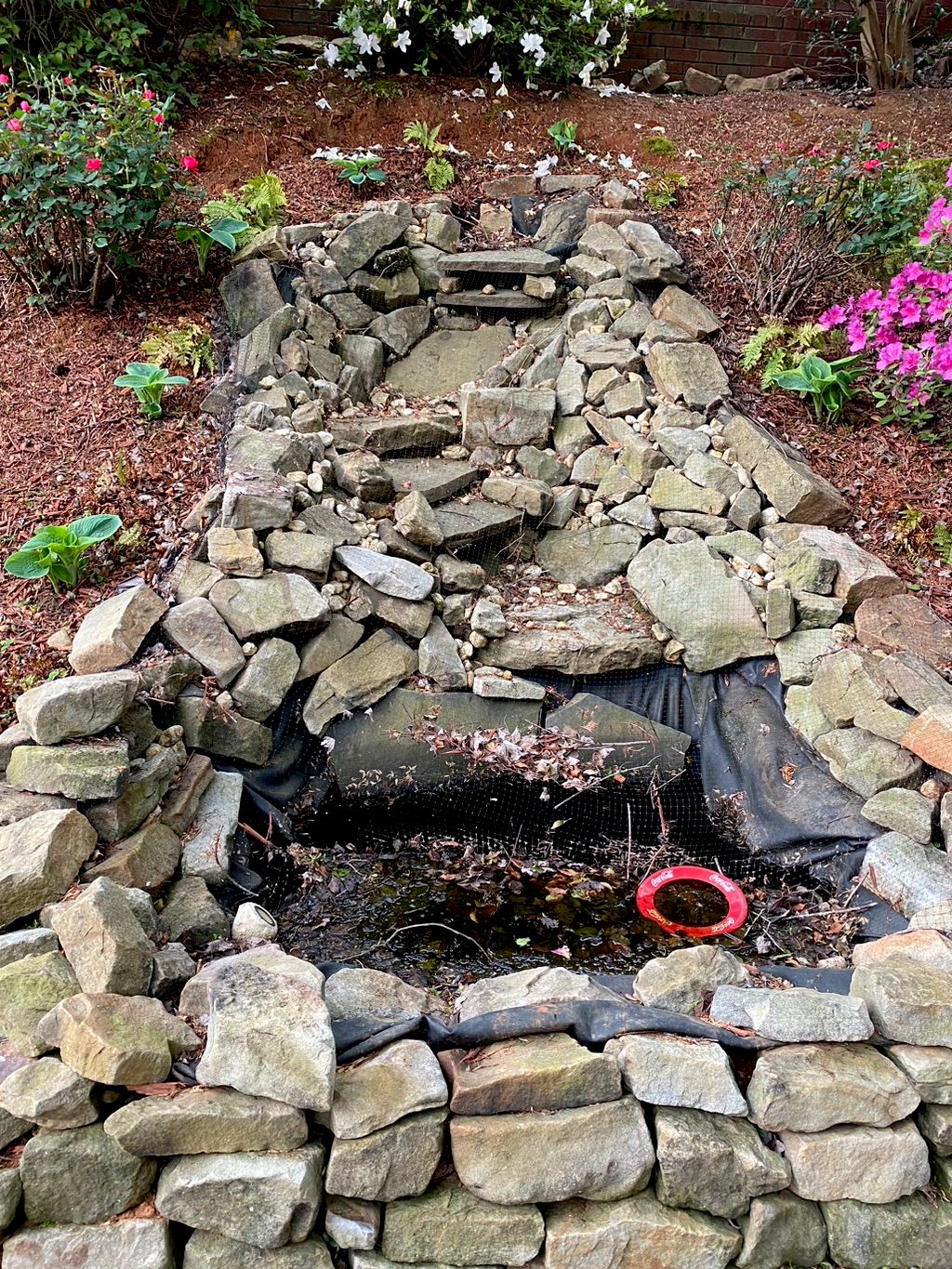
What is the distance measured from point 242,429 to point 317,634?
1086mm

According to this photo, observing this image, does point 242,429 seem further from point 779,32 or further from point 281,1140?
point 779,32

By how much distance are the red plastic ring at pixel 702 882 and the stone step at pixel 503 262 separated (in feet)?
11.6

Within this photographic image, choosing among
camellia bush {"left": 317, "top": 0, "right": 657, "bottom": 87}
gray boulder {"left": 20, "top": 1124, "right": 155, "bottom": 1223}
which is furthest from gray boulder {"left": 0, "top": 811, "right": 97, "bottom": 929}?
camellia bush {"left": 317, "top": 0, "right": 657, "bottom": 87}

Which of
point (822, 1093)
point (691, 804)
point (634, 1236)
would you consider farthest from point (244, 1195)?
point (691, 804)

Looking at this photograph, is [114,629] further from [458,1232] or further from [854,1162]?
[854,1162]

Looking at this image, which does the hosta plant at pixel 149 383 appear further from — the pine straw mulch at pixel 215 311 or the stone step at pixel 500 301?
the stone step at pixel 500 301

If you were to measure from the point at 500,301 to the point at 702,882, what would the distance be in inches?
140

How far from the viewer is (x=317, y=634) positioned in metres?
3.82

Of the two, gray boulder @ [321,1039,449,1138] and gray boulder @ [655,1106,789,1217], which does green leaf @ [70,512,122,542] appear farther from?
gray boulder @ [655,1106,789,1217]

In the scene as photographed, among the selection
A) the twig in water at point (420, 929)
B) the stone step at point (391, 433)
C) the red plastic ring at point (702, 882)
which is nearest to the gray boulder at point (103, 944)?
the twig in water at point (420, 929)

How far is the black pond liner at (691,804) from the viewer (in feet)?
11.3

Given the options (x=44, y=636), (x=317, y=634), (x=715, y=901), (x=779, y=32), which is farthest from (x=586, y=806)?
(x=779, y=32)

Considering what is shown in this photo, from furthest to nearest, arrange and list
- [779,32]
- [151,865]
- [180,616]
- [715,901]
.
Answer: [779,32], [180,616], [715,901], [151,865]

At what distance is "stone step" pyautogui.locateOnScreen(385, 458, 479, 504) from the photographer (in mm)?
4332
